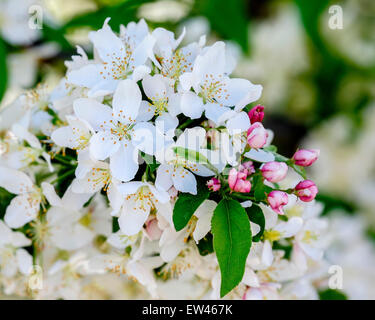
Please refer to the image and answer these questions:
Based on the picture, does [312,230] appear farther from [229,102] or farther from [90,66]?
[90,66]

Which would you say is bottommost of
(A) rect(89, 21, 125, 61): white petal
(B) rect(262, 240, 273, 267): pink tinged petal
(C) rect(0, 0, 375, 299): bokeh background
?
(C) rect(0, 0, 375, 299): bokeh background

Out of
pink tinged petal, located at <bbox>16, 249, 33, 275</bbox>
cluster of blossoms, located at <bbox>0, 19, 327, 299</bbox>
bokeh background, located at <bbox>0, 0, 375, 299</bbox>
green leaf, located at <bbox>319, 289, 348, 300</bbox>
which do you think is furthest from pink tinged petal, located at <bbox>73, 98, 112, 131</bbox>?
bokeh background, located at <bbox>0, 0, 375, 299</bbox>

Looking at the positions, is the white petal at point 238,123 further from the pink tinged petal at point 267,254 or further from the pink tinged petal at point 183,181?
the pink tinged petal at point 267,254

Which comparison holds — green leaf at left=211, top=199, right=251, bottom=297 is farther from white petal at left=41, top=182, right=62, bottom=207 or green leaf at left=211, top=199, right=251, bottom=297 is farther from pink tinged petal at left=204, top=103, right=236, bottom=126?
white petal at left=41, top=182, right=62, bottom=207

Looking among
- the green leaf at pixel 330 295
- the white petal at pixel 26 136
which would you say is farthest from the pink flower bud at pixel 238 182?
the green leaf at pixel 330 295

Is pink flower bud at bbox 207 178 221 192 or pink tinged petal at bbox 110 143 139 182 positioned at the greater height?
pink tinged petal at bbox 110 143 139 182

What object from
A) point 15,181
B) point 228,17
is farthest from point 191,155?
point 228,17
